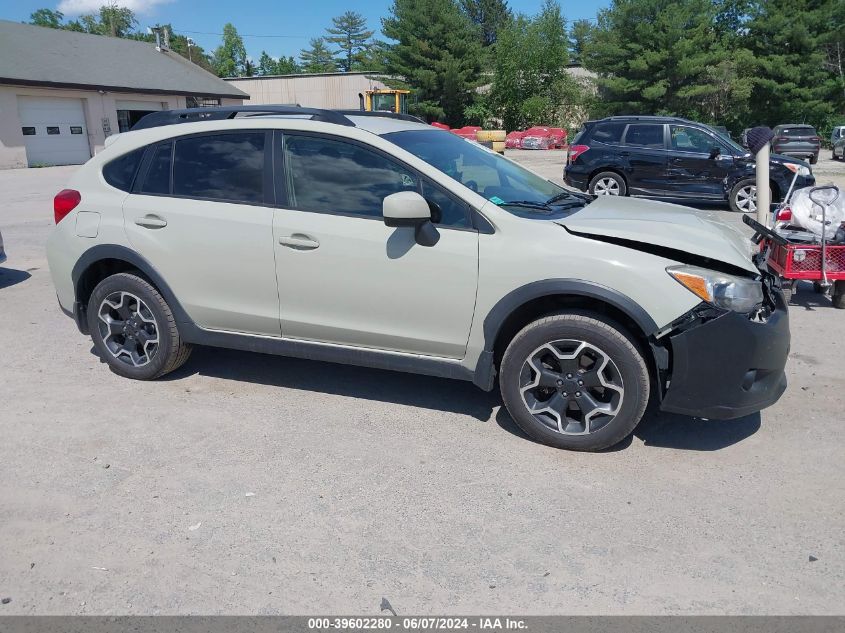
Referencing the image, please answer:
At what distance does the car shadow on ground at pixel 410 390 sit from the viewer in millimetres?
4152

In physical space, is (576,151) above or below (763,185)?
above

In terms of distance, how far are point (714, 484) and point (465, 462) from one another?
130 cm

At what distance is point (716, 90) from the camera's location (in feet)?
141

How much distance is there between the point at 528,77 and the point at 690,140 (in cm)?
4246

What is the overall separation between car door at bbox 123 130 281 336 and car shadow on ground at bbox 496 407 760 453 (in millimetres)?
1809

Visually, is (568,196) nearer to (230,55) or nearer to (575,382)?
(575,382)

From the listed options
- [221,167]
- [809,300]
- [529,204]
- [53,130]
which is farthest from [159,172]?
[53,130]

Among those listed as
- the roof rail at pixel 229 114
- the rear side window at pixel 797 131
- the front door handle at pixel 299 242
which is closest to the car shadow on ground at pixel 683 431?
the front door handle at pixel 299 242

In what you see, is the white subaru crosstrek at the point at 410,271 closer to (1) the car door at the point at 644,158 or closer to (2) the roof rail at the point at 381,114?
(2) the roof rail at the point at 381,114

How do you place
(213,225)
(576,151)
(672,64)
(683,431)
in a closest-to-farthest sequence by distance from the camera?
(683,431)
(213,225)
(576,151)
(672,64)

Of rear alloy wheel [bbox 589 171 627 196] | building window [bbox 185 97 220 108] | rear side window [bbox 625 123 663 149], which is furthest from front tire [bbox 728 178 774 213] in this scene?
building window [bbox 185 97 220 108]

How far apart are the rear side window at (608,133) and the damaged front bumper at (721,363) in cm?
1114

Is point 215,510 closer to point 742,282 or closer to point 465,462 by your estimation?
point 465,462

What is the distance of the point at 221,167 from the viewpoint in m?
4.56
